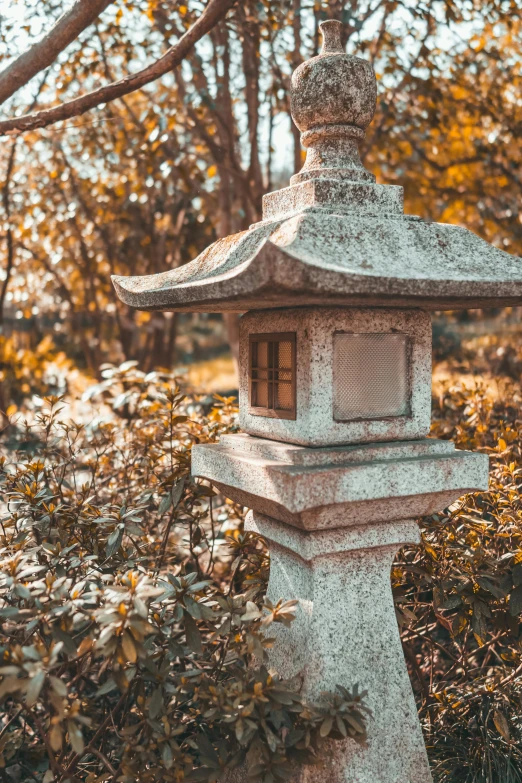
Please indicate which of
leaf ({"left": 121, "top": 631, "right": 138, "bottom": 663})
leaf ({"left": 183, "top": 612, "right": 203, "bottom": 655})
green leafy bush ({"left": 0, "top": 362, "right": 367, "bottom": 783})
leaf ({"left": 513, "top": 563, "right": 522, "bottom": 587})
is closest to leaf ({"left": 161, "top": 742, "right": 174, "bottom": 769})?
green leafy bush ({"left": 0, "top": 362, "right": 367, "bottom": 783})

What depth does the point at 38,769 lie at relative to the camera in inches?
110

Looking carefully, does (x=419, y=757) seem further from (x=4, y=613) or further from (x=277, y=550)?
(x=4, y=613)

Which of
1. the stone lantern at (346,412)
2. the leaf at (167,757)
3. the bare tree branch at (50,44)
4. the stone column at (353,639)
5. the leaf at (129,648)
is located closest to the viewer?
the leaf at (129,648)

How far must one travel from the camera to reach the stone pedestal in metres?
2.03

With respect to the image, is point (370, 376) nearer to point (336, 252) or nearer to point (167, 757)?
point (336, 252)

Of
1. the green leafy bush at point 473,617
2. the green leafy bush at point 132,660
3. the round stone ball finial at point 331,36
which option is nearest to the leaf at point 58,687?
the green leafy bush at point 132,660

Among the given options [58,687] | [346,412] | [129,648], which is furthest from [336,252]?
[58,687]

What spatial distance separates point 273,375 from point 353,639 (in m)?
0.89

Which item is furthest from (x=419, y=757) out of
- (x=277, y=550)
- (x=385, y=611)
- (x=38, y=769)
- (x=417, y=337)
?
(x=38, y=769)

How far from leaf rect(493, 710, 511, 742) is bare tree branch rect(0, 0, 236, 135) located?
9.38 feet

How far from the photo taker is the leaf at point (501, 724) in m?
2.39

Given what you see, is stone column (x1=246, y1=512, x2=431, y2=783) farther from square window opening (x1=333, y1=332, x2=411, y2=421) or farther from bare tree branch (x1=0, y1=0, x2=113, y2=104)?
bare tree branch (x1=0, y1=0, x2=113, y2=104)

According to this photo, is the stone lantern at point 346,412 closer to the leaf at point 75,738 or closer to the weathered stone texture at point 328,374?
the weathered stone texture at point 328,374

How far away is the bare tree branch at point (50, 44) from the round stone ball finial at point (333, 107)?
3.35 feet
